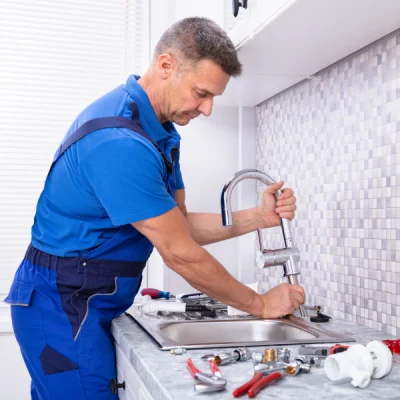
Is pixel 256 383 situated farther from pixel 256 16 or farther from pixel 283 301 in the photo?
pixel 256 16

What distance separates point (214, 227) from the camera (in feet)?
5.93

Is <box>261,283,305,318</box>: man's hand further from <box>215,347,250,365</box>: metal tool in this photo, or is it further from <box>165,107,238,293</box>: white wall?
<box>165,107,238,293</box>: white wall

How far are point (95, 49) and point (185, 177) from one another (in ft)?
2.16

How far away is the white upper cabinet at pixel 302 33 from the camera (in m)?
1.22

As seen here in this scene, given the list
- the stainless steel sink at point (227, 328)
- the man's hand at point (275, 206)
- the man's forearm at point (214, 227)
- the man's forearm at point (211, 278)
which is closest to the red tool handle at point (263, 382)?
the man's forearm at point (211, 278)

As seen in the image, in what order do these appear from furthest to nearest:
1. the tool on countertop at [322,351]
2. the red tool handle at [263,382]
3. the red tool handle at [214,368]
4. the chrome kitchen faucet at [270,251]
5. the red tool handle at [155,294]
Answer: the red tool handle at [155,294] < the chrome kitchen faucet at [270,251] < the tool on countertop at [322,351] < the red tool handle at [214,368] < the red tool handle at [263,382]

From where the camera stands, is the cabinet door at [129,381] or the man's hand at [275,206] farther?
the man's hand at [275,206]

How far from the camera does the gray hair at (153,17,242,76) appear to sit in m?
1.32

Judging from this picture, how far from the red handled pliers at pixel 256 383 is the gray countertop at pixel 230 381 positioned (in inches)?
0.4

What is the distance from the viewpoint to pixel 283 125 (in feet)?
6.66

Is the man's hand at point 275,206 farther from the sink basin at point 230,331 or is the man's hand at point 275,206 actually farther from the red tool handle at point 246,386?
the red tool handle at point 246,386

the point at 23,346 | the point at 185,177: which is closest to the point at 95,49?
the point at 185,177

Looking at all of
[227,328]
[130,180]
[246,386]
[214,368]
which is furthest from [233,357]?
[227,328]

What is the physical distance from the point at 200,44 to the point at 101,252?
21.6 inches
